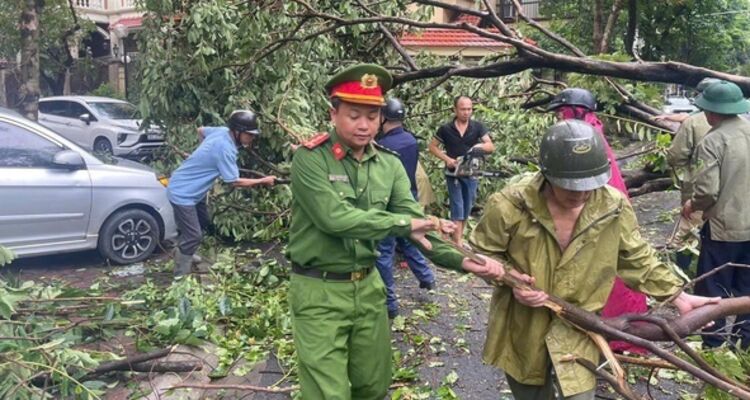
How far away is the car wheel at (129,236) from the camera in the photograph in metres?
7.16

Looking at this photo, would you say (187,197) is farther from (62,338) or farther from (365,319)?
(365,319)

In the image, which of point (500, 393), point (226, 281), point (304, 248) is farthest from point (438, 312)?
point (304, 248)

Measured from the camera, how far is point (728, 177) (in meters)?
4.63

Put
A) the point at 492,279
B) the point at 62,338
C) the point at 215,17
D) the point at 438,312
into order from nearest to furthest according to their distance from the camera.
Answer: the point at 492,279, the point at 62,338, the point at 438,312, the point at 215,17

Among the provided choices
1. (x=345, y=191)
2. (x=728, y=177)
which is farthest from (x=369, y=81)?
(x=728, y=177)

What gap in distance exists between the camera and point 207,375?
14.3 ft

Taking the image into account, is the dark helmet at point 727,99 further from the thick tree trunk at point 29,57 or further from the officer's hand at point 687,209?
the thick tree trunk at point 29,57

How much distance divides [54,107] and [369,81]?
1590 cm

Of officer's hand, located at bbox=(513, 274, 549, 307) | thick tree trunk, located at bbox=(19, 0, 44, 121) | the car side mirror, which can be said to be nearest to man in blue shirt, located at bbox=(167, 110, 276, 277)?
the car side mirror

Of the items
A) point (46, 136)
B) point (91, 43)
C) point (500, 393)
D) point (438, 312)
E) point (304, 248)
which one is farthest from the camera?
point (91, 43)

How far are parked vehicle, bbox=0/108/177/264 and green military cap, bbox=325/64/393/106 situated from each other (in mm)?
4743

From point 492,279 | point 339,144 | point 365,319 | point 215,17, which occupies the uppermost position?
point 215,17

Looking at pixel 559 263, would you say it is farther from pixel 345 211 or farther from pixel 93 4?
pixel 93 4

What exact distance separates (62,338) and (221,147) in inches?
102
